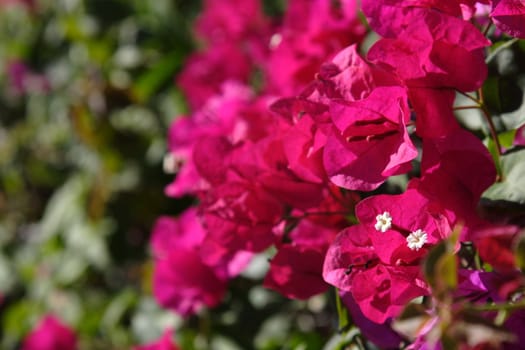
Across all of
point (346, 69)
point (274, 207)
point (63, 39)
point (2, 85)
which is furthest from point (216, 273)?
point (2, 85)

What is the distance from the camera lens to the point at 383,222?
0.53 metres

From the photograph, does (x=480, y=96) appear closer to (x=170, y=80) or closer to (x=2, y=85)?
(x=170, y=80)

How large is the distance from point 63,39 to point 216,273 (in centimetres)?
Answer: 108

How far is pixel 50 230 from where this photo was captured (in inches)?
59.6

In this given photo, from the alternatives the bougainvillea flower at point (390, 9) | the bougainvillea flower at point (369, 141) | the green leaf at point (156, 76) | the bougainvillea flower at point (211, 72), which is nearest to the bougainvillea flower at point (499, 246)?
the bougainvillea flower at point (369, 141)

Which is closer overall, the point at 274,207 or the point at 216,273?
the point at 274,207

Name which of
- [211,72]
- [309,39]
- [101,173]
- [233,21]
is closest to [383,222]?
[309,39]

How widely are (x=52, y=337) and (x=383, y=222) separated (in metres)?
0.89

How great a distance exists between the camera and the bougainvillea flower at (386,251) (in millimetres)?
537

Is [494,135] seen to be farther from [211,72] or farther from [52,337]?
[52,337]

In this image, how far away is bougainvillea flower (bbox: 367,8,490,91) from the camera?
0.54 meters

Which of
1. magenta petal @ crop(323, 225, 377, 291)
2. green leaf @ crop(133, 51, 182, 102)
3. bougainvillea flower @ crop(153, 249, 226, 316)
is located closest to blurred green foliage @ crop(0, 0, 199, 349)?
green leaf @ crop(133, 51, 182, 102)

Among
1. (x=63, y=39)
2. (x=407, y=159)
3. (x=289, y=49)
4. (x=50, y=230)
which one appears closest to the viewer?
(x=407, y=159)

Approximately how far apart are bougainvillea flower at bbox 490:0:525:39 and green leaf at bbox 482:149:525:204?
0.34 feet
